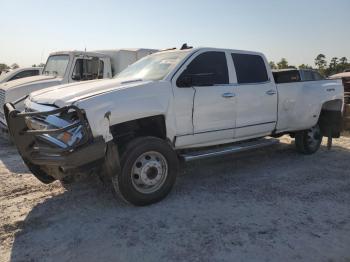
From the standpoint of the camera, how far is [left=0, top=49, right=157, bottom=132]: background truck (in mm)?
8844

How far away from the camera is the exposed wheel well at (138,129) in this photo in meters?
4.82

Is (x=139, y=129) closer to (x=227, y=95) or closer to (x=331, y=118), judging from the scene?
(x=227, y=95)

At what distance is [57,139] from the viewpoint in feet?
14.0

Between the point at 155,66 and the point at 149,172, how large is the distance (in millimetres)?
1704

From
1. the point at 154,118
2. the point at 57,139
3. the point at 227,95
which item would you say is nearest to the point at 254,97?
the point at 227,95

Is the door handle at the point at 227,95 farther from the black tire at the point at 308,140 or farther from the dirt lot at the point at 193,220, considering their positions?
the black tire at the point at 308,140

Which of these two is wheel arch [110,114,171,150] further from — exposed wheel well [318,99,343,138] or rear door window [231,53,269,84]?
exposed wheel well [318,99,343,138]

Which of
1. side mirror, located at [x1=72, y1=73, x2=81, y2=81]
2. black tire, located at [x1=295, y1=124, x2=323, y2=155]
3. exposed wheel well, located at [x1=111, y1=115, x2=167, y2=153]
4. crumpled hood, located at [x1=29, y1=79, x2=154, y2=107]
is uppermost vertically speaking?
crumpled hood, located at [x1=29, y1=79, x2=154, y2=107]

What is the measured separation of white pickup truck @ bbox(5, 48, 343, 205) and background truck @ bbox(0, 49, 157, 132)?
3772 millimetres

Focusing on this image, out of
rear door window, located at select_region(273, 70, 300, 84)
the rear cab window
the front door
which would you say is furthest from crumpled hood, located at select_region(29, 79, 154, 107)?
the rear cab window

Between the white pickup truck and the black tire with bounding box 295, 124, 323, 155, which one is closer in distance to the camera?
the white pickup truck

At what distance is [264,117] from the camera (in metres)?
6.39

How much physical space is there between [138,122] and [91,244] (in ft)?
5.74

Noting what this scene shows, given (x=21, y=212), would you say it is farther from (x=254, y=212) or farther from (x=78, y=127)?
(x=254, y=212)
